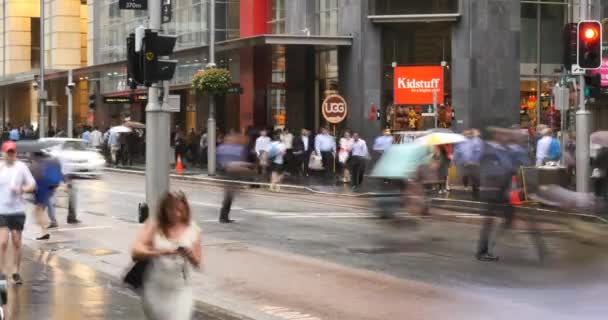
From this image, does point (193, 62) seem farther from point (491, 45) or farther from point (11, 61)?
point (11, 61)

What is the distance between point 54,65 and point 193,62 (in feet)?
86.4

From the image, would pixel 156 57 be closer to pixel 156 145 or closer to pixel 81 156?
pixel 156 145

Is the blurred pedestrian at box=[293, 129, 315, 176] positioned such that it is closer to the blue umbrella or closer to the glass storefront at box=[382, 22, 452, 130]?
the glass storefront at box=[382, 22, 452, 130]

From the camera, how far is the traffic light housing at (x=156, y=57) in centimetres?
1273

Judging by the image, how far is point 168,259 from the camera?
21.9ft

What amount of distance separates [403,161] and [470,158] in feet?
22.4

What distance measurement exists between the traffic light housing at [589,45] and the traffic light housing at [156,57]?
32.7 feet

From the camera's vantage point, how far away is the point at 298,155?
33.7m

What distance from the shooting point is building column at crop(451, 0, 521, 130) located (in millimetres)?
33781

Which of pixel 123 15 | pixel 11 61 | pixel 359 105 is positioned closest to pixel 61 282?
pixel 359 105

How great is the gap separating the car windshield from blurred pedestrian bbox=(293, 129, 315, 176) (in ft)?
25.1

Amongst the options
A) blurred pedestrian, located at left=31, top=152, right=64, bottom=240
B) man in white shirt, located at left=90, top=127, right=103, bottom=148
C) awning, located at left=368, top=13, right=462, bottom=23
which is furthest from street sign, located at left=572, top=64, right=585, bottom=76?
man in white shirt, located at left=90, top=127, right=103, bottom=148

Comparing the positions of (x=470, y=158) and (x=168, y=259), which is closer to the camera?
(x=168, y=259)

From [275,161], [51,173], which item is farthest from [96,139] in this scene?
[51,173]
